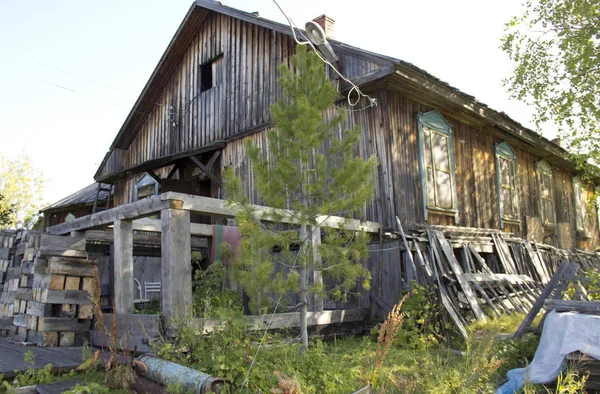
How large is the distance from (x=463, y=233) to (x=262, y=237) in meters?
6.67

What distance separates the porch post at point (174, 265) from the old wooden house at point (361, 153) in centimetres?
2

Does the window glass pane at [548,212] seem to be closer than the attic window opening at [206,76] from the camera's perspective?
No

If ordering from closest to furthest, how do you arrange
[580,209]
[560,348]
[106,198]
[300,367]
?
Answer: [300,367] < [560,348] < [106,198] < [580,209]

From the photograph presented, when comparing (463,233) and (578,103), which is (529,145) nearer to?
(578,103)

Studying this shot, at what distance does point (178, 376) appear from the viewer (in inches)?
171

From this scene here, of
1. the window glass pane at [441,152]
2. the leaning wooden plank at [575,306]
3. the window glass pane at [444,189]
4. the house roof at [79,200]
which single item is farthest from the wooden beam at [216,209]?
the house roof at [79,200]

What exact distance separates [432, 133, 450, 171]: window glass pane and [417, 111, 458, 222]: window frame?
73 mm

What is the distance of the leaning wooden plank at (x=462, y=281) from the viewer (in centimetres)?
780

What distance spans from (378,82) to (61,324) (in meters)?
6.60

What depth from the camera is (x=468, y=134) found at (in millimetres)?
12148

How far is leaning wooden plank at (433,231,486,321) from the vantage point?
25.6 feet

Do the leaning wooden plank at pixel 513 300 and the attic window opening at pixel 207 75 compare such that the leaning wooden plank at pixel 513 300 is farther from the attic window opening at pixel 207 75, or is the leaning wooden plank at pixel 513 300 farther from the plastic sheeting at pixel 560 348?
the attic window opening at pixel 207 75

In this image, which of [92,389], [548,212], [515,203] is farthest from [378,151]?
[548,212]

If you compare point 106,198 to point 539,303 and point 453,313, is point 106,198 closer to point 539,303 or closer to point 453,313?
point 453,313
